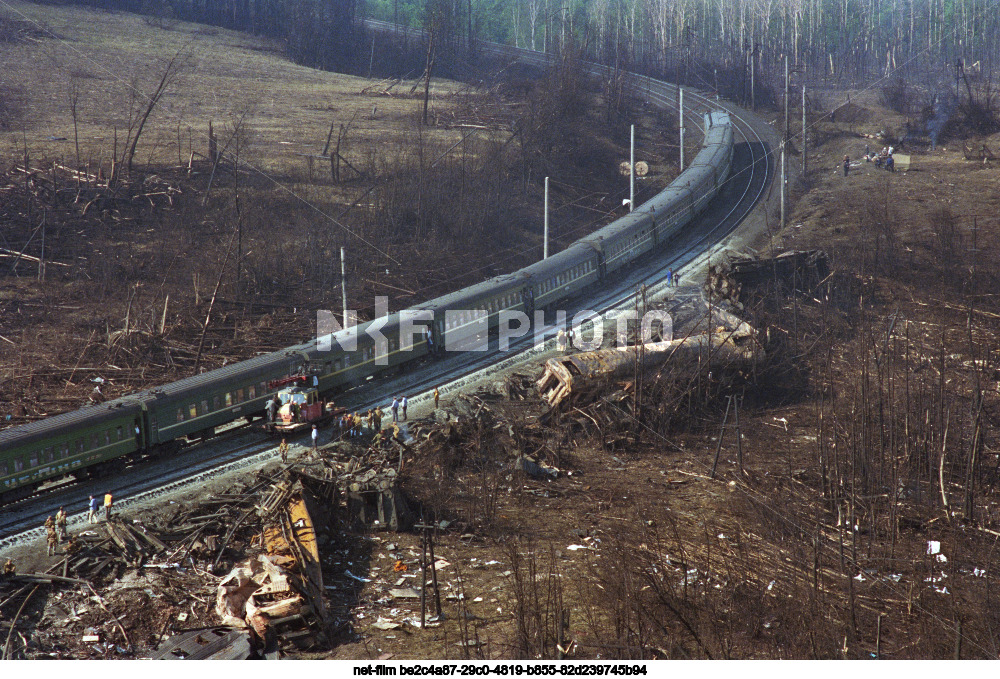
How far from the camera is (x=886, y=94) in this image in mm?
79438

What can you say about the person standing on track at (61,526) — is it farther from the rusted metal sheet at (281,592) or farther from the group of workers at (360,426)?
the group of workers at (360,426)

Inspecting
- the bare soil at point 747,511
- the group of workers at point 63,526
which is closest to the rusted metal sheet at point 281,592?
the bare soil at point 747,511

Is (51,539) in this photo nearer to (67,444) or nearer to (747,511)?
(67,444)

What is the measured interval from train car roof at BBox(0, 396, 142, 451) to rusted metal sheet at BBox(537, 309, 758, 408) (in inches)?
491

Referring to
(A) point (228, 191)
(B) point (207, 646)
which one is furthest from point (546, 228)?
(B) point (207, 646)

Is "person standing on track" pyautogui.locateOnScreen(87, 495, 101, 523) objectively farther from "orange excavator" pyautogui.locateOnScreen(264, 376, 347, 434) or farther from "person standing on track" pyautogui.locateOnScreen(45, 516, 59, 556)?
"orange excavator" pyautogui.locateOnScreen(264, 376, 347, 434)

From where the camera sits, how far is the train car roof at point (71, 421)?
23.2 metres

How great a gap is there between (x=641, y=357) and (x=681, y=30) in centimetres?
8705

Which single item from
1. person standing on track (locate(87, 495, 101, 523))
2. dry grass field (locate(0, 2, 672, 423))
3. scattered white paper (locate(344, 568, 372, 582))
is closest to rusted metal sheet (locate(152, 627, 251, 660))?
scattered white paper (locate(344, 568, 372, 582))

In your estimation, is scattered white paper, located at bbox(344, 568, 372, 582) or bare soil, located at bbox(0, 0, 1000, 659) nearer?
bare soil, located at bbox(0, 0, 1000, 659)

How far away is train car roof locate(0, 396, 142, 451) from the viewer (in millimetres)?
23203

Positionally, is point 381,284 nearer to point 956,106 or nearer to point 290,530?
point 290,530

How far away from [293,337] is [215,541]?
16.0 metres

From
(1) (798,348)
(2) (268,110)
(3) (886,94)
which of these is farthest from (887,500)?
(3) (886,94)
